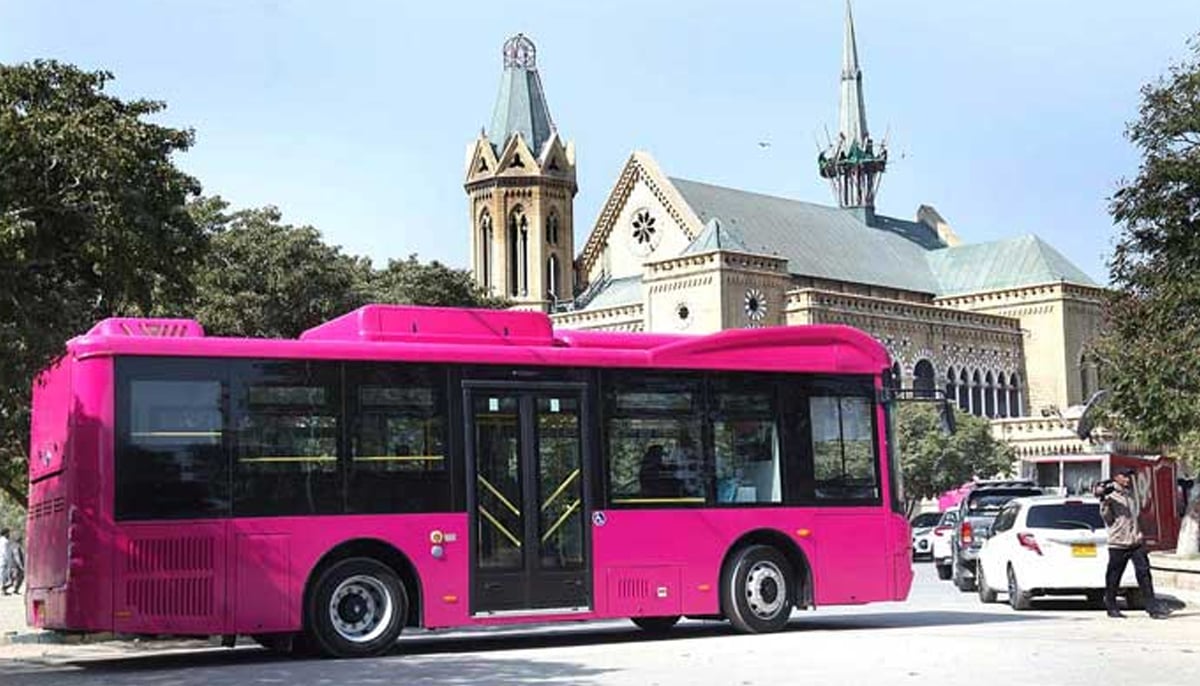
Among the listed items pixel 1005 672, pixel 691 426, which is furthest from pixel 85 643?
pixel 1005 672

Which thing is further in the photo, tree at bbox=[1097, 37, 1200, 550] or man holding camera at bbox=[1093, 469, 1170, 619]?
tree at bbox=[1097, 37, 1200, 550]

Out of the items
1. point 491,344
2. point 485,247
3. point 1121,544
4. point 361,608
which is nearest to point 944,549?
point 1121,544

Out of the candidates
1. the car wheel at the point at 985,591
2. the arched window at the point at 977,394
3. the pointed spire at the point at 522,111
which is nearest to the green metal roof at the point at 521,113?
the pointed spire at the point at 522,111

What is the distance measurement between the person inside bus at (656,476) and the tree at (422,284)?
1073 inches

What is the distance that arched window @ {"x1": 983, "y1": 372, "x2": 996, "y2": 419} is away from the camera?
305 feet

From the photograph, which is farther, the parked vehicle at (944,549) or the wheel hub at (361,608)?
the parked vehicle at (944,549)

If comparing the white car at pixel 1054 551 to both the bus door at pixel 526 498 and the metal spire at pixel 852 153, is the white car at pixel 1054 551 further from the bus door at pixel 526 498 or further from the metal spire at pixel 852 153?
the metal spire at pixel 852 153

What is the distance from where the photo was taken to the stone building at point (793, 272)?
84.4m

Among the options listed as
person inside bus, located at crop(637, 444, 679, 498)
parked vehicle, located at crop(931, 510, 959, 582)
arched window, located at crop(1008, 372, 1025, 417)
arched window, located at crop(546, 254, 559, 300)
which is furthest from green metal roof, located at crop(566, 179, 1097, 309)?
person inside bus, located at crop(637, 444, 679, 498)

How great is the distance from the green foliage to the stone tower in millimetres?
65814

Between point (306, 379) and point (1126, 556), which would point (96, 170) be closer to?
→ point (306, 379)

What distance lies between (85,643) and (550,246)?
7817 cm

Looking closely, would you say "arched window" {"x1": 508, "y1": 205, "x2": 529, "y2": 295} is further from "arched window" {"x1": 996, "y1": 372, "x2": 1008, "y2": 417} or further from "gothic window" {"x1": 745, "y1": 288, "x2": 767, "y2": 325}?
"arched window" {"x1": 996, "y1": 372, "x2": 1008, "y2": 417}

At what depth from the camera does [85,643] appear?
1933cm
